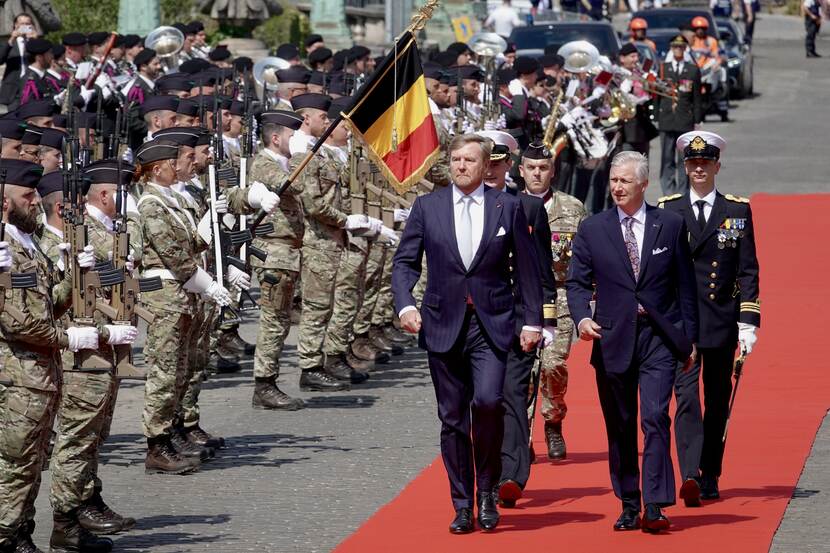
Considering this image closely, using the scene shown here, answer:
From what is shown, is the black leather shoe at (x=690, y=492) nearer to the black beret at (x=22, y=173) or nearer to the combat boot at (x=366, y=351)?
the black beret at (x=22, y=173)

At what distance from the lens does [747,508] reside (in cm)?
1015

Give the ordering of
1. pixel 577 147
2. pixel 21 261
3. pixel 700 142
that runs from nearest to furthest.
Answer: pixel 21 261
pixel 700 142
pixel 577 147

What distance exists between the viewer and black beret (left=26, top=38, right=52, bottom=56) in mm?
17516

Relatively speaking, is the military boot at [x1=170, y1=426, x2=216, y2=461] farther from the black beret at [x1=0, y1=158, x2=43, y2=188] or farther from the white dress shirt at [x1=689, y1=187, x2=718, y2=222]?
the white dress shirt at [x1=689, y1=187, x2=718, y2=222]

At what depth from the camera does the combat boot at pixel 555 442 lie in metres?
11.5

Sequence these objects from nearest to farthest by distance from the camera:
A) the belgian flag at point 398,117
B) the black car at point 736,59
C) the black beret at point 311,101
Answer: the belgian flag at point 398,117
the black beret at point 311,101
the black car at point 736,59

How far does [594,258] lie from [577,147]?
1171 cm

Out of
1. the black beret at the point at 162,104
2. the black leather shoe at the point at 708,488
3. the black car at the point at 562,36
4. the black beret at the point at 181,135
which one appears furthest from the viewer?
the black car at the point at 562,36

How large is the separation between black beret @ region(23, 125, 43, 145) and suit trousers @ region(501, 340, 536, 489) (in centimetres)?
337

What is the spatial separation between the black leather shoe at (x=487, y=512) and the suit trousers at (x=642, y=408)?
65cm

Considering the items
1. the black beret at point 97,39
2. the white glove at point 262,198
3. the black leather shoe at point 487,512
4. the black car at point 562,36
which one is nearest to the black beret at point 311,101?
the white glove at point 262,198

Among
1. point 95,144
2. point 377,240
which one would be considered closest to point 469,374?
point 377,240

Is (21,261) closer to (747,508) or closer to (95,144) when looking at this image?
(747,508)

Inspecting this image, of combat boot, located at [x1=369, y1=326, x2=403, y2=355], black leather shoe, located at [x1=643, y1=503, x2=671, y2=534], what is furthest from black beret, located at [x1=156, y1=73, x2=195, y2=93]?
black leather shoe, located at [x1=643, y1=503, x2=671, y2=534]
